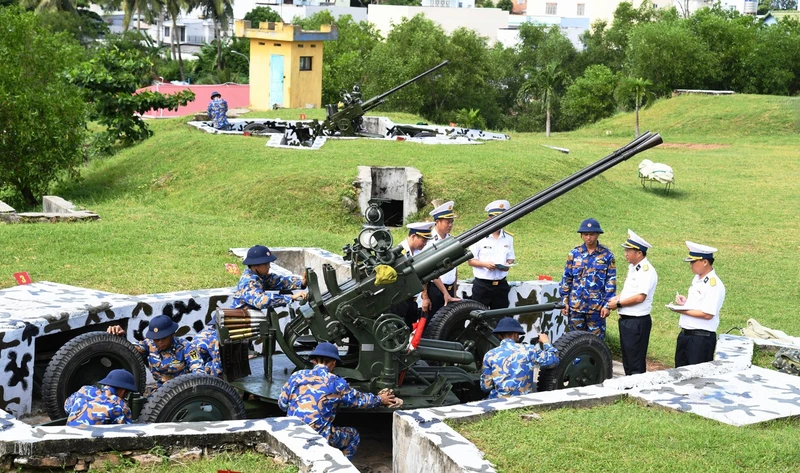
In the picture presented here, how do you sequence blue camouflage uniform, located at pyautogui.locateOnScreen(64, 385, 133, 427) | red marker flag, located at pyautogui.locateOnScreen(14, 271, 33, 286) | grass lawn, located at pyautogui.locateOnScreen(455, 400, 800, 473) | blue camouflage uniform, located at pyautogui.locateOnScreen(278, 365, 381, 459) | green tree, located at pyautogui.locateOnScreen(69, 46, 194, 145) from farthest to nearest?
green tree, located at pyautogui.locateOnScreen(69, 46, 194, 145) < red marker flag, located at pyautogui.locateOnScreen(14, 271, 33, 286) < blue camouflage uniform, located at pyautogui.locateOnScreen(278, 365, 381, 459) < blue camouflage uniform, located at pyautogui.locateOnScreen(64, 385, 133, 427) < grass lawn, located at pyautogui.locateOnScreen(455, 400, 800, 473)

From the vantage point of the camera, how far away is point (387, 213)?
65.6ft

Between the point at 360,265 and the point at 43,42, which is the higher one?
the point at 43,42

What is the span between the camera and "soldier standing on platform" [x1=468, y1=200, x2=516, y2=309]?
11.4m

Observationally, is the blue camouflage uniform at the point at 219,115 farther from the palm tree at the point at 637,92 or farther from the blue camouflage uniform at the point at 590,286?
the blue camouflage uniform at the point at 590,286

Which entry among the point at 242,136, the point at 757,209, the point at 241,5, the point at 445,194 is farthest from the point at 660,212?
the point at 241,5

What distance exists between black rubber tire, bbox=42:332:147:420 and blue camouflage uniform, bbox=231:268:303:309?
1017mm

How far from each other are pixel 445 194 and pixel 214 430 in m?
12.8

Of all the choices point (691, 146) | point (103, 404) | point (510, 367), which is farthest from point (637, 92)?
point (103, 404)

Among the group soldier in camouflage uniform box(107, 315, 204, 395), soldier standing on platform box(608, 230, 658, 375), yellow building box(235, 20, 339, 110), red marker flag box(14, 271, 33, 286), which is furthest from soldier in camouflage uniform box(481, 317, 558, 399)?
yellow building box(235, 20, 339, 110)

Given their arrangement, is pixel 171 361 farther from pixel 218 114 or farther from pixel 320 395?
pixel 218 114

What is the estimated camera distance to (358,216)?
19.0 meters

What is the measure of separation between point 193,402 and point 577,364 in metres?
3.51

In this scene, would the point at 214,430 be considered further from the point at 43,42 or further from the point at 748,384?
the point at 43,42

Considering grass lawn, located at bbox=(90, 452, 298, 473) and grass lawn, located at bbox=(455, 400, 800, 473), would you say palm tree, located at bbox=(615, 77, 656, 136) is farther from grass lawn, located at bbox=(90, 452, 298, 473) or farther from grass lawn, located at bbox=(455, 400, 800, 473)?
grass lawn, located at bbox=(90, 452, 298, 473)
